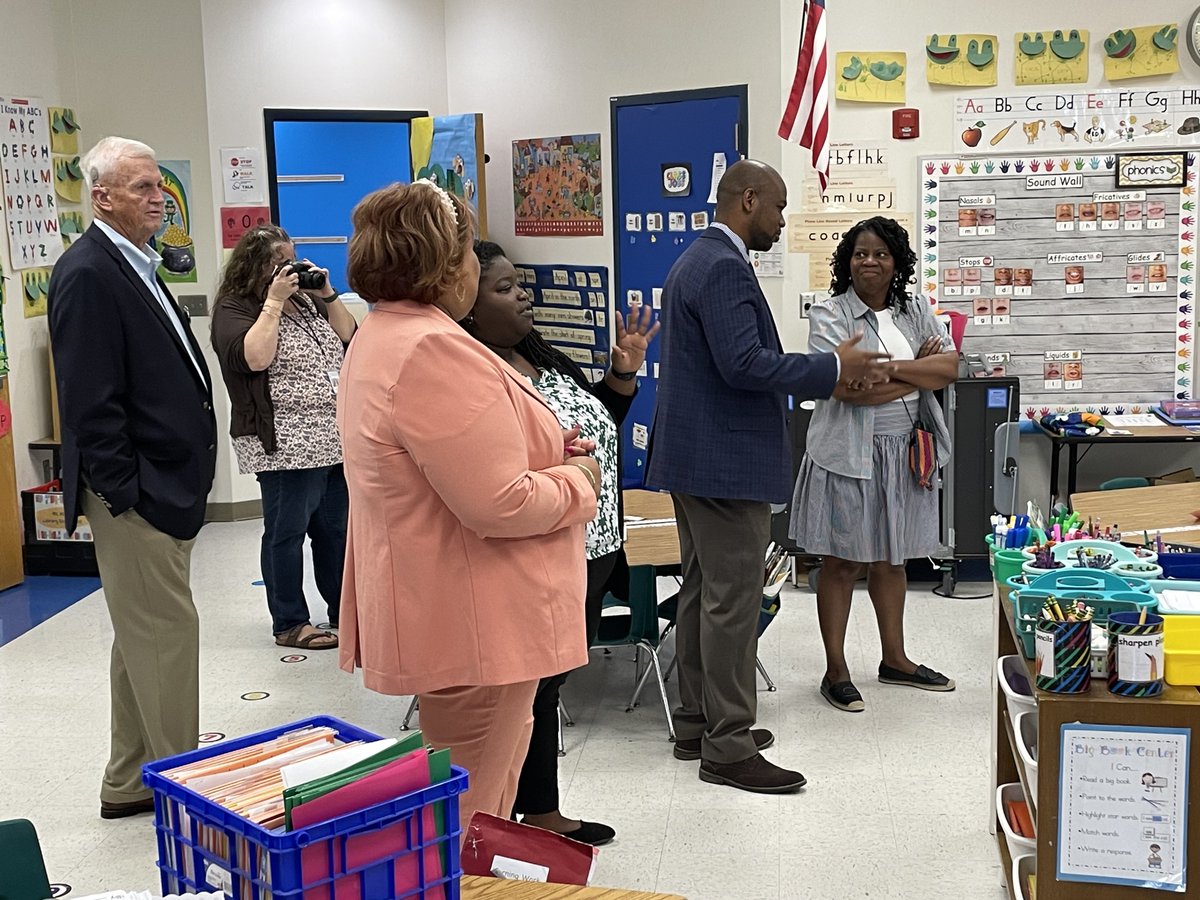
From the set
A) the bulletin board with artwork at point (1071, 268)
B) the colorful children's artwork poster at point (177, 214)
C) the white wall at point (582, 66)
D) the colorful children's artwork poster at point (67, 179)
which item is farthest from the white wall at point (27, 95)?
the bulletin board with artwork at point (1071, 268)

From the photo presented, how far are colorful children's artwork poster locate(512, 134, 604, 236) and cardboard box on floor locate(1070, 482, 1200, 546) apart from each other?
12.6 feet

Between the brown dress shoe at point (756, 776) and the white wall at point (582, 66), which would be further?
the white wall at point (582, 66)

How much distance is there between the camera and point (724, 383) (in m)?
3.90

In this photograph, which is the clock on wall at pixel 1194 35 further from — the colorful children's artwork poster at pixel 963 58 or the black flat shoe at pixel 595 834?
the black flat shoe at pixel 595 834

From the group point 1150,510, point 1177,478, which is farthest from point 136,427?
point 1177,478

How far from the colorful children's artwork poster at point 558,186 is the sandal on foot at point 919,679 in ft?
11.7

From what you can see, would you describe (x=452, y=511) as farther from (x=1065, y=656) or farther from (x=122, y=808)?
(x=122, y=808)

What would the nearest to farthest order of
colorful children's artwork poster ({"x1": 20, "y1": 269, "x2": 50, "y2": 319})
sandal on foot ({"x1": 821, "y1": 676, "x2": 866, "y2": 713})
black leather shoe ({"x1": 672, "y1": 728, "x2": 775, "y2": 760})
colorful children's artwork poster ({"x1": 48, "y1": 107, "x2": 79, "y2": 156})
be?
black leather shoe ({"x1": 672, "y1": 728, "x2": 775, "y2": 760}) < sandal on foot ({"x1": 821, "y1": 676, "x2": 866, "y2": 713}) < colorful children's artwork poster ({"x1": 20, "y1": 269, "x2": 50, "y2": 319}) < colorful children's artwork poster ({"x1": 48, "y1": 107, "x2": 79, "y2": 156})

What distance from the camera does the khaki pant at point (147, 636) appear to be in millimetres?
3697

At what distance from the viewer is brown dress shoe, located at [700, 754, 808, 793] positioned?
159 inches

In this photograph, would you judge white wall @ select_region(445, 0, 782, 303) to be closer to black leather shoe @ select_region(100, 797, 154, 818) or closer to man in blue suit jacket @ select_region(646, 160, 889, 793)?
man in blue suit jacket @ select_region(646, 160, 889, 793)

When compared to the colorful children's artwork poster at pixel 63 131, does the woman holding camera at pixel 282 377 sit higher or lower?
lower

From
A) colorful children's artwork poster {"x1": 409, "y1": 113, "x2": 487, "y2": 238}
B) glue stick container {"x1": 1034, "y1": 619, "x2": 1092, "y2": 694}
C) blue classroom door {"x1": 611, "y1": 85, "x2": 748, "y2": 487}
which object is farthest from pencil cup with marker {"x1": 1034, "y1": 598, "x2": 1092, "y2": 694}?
colorful children's artwork poster {"x1": 409, "y1": 113, "x2": 487, "y2": 238}

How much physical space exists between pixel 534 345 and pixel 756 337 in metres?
0.80
